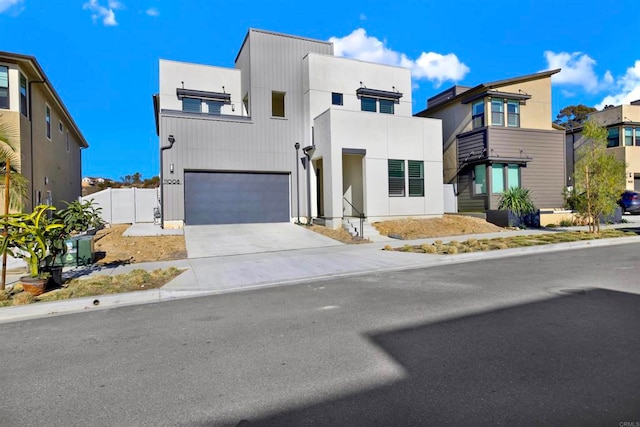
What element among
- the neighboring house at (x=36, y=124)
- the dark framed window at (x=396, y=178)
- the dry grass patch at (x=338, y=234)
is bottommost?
the dry grass patch at (x=338, y=234)

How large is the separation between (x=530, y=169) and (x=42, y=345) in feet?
77.0

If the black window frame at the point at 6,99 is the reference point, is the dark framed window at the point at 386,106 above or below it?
above

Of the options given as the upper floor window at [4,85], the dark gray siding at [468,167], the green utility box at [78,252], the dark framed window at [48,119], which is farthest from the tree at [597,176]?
the dark framed window at [48,119]

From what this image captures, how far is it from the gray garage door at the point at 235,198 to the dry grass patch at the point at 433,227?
5.45 m

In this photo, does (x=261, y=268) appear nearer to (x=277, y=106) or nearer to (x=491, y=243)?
(x=491, y=243)

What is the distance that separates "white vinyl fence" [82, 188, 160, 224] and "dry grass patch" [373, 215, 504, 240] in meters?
13.6

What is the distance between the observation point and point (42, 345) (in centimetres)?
479

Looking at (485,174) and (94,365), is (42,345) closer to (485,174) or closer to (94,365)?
(94,365)

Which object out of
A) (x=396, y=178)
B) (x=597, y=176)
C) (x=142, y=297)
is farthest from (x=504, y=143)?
(x=142, y=297)

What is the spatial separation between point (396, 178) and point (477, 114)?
7288 millimetres

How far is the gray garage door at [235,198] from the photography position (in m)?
18.0

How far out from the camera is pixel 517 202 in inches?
747

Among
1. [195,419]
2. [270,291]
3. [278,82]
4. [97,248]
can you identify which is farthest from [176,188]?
[195,419]

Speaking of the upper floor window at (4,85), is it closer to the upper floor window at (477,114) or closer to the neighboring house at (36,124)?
the neighboring house at (36,124)
